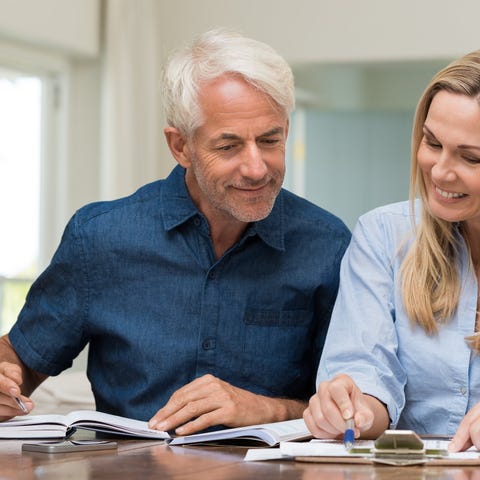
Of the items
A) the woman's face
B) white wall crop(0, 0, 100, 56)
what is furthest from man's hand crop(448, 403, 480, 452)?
white wall crop(0, 0, 100, 56)

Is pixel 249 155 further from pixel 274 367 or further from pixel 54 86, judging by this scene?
pixel 54 86

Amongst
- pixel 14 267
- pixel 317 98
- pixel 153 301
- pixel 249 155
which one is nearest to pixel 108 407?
pixel 153 301

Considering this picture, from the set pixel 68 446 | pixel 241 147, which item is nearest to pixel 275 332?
pixel 241 147

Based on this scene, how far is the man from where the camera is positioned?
2092 mm

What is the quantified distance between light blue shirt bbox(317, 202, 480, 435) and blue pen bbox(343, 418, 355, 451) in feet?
0.54

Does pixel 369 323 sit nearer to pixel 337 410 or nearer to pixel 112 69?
pixel 337 410

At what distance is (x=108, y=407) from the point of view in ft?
7.32

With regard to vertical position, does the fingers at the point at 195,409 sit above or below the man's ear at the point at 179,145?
below

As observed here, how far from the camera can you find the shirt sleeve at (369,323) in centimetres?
190

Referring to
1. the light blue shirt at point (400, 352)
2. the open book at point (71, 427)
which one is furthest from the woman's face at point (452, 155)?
the open book at point (71, 427)

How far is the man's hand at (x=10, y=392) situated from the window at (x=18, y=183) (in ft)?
11.9

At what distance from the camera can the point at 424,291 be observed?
1.96 meters

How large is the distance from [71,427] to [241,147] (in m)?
0.61

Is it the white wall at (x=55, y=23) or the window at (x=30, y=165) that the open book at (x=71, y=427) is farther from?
the window at (x=30, y=165)
